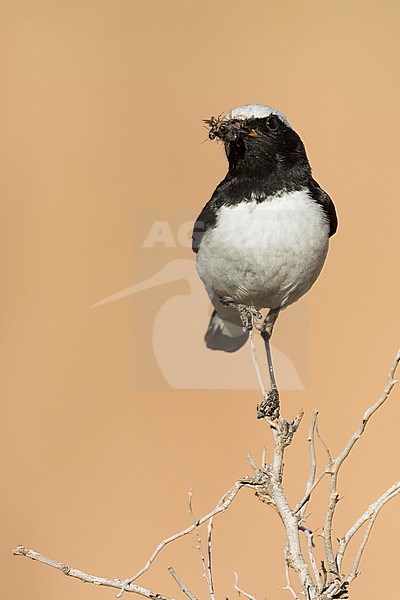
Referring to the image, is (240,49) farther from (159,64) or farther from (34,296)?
(34,296)

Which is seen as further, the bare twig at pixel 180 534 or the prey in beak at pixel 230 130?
the prey in beak at pixel 230 130

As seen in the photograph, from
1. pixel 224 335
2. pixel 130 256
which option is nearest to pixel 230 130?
pixel 224 335

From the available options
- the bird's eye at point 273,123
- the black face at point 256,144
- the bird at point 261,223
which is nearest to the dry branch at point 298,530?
the bird at point 261,223

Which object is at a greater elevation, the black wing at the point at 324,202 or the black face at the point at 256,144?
the black face at the point at 256,144

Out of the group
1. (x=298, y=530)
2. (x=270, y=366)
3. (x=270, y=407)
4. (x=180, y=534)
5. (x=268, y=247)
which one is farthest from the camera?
(x=270, y=366)

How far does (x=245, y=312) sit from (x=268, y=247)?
1.05 feet

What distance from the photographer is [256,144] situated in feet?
9.71

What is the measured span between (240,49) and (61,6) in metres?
1.39

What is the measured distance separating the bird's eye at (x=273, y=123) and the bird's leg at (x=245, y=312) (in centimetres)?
58

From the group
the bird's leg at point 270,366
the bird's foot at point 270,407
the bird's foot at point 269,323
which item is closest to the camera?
the bird's foot at point 270,407

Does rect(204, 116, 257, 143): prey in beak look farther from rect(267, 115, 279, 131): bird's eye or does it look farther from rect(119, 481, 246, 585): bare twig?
rect(119, 481, 246, 585): bare twig

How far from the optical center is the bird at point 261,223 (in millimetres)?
2814

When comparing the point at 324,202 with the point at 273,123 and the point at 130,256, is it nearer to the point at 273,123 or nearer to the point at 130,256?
the point at 273,123

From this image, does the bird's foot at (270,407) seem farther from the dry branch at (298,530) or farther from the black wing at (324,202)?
the black wing at (324,202)
